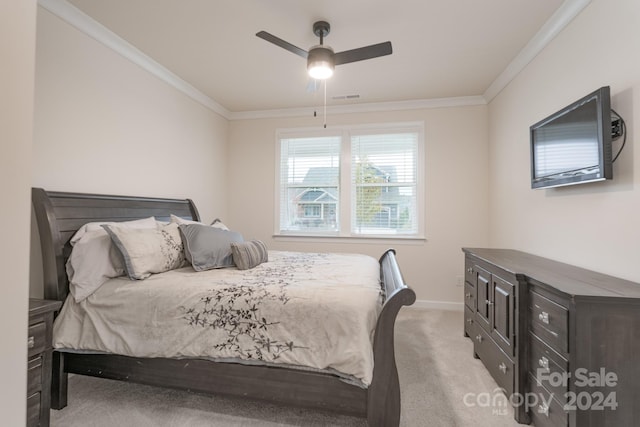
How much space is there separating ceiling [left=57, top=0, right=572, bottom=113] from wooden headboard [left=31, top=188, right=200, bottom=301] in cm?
140

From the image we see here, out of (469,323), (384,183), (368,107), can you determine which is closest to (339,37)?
(368,107)

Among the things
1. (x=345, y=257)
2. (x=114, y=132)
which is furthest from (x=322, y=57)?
(x=114, y=132)

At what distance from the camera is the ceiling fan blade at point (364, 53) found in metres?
2.08

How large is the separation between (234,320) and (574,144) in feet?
7.94

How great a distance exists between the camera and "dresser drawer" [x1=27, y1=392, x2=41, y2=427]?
4.96 feet

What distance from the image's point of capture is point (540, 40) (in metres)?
2.50

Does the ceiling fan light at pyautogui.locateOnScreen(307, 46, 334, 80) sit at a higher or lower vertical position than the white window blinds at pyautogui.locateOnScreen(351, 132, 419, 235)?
higher

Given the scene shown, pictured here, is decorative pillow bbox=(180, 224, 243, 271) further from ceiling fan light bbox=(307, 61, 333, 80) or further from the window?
the window

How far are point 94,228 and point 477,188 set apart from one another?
3.99m

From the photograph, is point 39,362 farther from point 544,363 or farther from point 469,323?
point 469,323

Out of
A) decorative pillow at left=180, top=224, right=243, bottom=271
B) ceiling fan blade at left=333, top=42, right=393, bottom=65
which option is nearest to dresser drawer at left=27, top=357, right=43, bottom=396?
decorative pillow at left=180, top=224, right=243, bottom=271

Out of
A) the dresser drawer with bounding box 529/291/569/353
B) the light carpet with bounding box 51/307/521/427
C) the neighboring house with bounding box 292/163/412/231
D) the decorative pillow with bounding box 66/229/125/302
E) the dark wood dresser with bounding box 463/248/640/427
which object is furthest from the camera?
the neighboring house with bounding box 292/163/412/231

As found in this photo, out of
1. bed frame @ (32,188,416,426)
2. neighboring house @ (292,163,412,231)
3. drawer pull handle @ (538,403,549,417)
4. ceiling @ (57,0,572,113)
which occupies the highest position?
ceiling @ (57,0,572,113)

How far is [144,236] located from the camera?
7.14 feet
